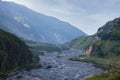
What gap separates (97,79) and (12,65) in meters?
111

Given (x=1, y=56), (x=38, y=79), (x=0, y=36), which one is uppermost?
(x=0, y=36)

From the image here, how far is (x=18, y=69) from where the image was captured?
178750 millimetres

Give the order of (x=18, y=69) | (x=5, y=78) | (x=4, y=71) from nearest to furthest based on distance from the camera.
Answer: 1. (x=5, y=78)
2. (x=4, y=71)
3. (x=18, y=69)

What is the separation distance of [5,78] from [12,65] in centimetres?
4231

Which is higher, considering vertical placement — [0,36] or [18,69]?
[0,36]

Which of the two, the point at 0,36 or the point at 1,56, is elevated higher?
the point at 0,36

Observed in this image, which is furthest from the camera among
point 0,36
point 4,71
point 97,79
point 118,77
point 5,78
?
point 0,36

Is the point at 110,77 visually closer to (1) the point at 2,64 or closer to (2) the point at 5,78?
(2) the point at 5,78

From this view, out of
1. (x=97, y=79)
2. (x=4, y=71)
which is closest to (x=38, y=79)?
(x=4, y=71)

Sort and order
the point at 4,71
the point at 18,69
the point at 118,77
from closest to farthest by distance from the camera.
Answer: the point at 118,77 < the point at 4,71 < the point at 18,69

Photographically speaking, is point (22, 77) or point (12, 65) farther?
point (12, 65)

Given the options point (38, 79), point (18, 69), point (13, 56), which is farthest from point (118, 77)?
point (13, 56)

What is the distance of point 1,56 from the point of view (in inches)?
6594

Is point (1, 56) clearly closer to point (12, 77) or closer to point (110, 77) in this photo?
point (12, 77)
